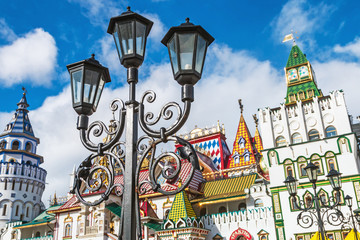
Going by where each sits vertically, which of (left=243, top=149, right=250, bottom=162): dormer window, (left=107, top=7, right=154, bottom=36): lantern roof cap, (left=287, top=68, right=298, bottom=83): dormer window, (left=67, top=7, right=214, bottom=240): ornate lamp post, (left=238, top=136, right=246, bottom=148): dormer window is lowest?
(left=67, top=7, right=214, bottom=240): ornate lamp post

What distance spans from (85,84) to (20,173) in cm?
4017

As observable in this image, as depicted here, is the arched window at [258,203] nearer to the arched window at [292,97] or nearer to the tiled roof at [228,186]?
the tiled roof at [228,186]

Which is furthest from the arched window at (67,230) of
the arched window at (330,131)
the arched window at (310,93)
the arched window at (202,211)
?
the arched window at (310,93)

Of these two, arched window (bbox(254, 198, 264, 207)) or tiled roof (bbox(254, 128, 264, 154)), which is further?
tiled roof (bbox(254, 128, 264, 154))

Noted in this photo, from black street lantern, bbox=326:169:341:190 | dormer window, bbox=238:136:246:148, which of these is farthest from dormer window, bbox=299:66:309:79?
black street lantern, bbox=326:169:341:190

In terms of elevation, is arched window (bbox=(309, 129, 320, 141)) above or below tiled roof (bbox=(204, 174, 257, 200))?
above

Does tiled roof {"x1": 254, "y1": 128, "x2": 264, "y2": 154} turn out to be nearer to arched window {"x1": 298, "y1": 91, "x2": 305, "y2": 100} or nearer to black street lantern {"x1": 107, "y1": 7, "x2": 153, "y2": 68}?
arched window {"x1": 298, "y1": 91, "x2": 305, "y2": 100}

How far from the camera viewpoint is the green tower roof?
27141mm

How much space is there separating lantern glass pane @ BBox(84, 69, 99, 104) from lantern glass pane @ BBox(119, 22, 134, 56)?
79 centimetres

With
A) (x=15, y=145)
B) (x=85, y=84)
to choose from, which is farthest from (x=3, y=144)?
(x=85, y=84)

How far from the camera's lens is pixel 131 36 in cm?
508

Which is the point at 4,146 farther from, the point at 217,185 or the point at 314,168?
the point at 314,168

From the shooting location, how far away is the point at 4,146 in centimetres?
4281

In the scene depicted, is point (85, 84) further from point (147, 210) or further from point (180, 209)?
point (147, 210)
